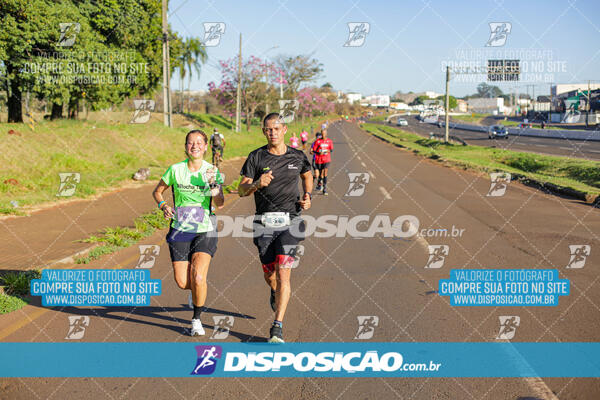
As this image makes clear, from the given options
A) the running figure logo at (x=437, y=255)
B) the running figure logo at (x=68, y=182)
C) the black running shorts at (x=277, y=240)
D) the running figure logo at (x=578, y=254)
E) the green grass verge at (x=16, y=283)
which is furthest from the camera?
the running figure logo at (x=68, y=182)

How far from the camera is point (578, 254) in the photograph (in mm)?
8203

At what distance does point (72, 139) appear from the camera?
2078cm

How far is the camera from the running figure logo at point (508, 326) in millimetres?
5051

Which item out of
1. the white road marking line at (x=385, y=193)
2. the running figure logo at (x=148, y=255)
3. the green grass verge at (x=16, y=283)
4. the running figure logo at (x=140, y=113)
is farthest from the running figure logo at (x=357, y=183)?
the running figure logo at (x=140, y=113)

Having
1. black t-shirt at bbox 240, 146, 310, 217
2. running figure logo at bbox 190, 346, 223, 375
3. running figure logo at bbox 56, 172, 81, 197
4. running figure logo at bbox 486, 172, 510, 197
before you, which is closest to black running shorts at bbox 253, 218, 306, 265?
black t-shirt at bbox 240, 146, 310, 217

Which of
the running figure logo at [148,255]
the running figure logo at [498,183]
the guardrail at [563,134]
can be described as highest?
the guardrail at [563,134]

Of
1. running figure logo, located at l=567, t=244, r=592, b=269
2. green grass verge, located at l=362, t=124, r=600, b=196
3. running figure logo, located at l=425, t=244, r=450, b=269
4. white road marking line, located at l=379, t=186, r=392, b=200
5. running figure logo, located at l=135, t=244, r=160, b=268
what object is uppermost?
green grass verge, located at l=362, t=124, r=600, b=196

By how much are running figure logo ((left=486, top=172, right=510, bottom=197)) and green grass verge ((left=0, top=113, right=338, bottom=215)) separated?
11722 mm

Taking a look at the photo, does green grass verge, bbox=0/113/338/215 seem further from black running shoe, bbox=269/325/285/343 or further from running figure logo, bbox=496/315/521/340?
running figure logo, bbox=496/315/521/340

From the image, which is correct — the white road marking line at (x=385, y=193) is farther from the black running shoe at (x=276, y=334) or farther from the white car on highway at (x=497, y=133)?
the white car on highway at (x=497, y=133)

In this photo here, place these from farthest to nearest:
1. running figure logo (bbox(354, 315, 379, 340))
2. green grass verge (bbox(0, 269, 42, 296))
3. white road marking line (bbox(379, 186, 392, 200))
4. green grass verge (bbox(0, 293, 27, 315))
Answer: white road marking line (bbox(379, 186, 392, 200)), green grass verge (bbox(0, 269, 42, 296)), green grass verge (bbox(0, 293, 27, 315)), running figure logo (bbox(354, 315, 379, 340))

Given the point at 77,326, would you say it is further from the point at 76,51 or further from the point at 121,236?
the point at 76,51

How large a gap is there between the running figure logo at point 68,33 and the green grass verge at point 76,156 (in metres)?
3.36

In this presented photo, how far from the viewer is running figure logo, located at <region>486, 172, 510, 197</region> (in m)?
15.9
